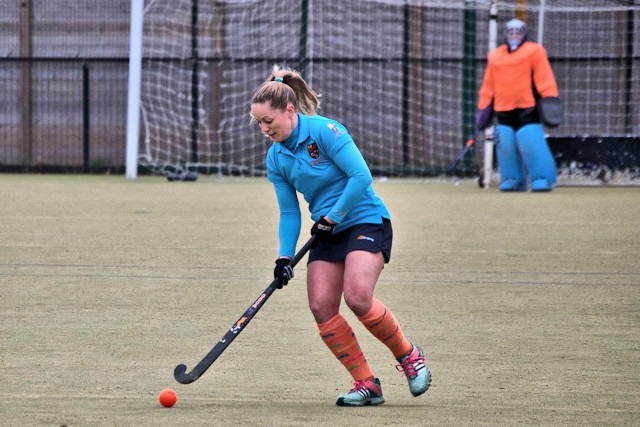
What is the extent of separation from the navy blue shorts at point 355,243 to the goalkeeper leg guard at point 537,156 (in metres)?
9.02

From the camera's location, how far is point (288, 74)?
4.18 meters

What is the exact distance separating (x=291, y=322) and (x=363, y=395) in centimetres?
147

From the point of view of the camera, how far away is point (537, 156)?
1292cm

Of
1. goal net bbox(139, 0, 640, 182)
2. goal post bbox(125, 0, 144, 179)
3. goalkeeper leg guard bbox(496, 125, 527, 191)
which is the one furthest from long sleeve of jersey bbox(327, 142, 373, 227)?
goal net bbox(139, 0, 640, 182)

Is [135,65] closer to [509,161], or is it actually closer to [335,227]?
[509,161]

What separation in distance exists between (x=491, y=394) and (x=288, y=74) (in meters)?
1.34

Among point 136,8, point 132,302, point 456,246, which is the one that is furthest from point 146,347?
point 136,8

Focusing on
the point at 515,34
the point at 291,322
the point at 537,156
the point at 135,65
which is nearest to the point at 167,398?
the point at 291,322

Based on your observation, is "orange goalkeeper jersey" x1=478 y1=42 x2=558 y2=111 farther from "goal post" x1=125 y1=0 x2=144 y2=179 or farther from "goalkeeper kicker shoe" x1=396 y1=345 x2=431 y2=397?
"goalkeeper kicker shoe" x1=396 y1=345 x2=431 y2=397

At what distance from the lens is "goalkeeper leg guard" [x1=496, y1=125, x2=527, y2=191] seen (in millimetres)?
13148

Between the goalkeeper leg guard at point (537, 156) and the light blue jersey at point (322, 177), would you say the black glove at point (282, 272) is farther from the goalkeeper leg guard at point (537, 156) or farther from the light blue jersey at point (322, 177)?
the goalkeeper leg guard at point (537, 156)

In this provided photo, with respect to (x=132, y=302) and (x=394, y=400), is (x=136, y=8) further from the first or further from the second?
(x=394, y=400)

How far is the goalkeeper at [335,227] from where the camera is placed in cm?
394

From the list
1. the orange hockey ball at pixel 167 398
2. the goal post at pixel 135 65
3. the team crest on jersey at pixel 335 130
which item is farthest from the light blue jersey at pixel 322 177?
the goal post at pixel 135 65
